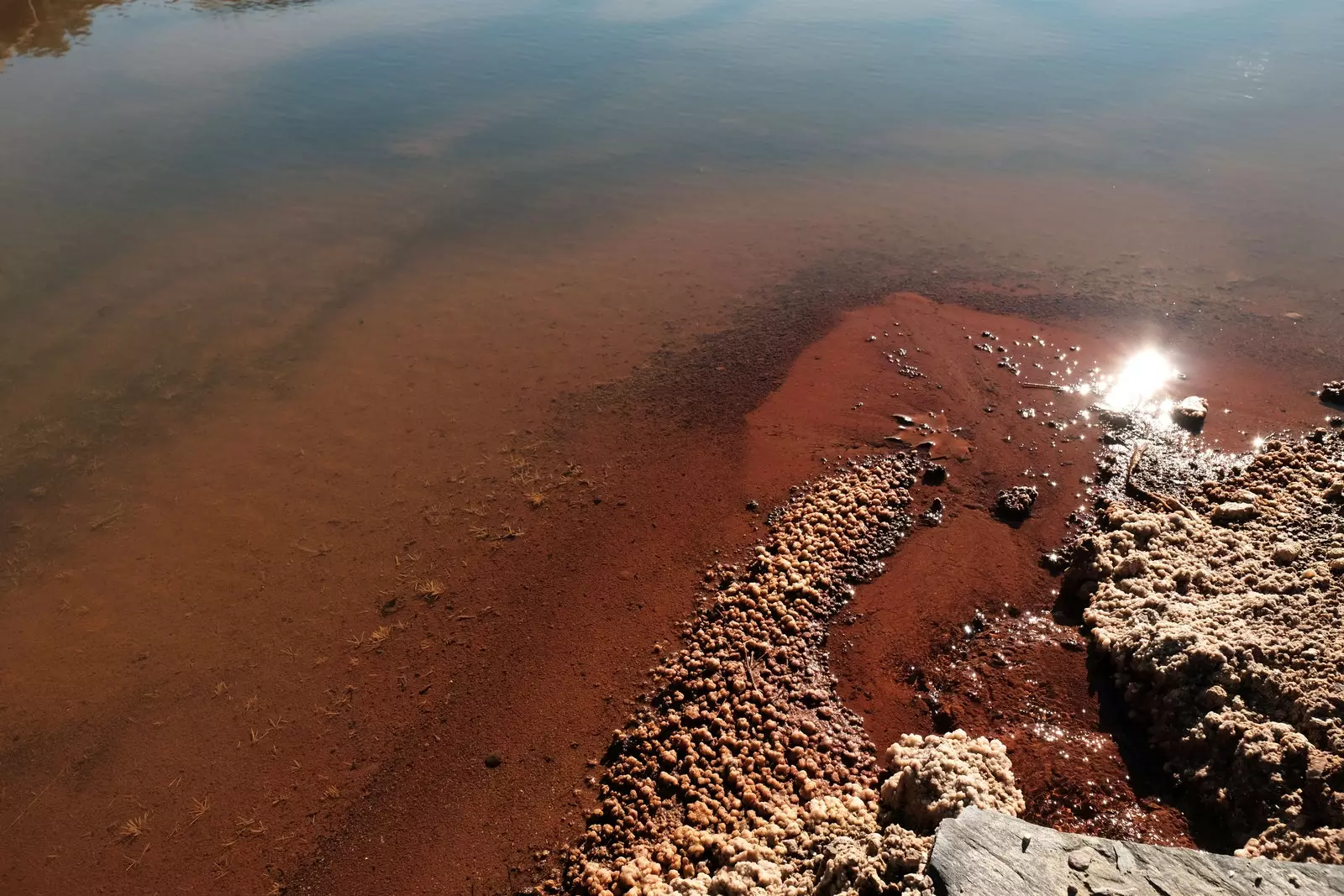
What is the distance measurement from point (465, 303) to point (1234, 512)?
8.43 m

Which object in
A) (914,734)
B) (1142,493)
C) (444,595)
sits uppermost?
(444,595)

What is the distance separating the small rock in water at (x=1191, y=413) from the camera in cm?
780

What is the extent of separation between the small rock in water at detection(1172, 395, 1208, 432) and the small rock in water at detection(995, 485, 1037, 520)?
2105 mm

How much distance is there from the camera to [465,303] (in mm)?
9789

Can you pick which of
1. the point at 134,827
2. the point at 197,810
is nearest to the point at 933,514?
the point at 197,810

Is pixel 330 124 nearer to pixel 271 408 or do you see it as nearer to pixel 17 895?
pixel 271 408

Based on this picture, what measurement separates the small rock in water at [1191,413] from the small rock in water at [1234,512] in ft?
5.46

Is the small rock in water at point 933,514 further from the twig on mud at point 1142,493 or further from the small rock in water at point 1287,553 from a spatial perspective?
the small rock in water at point 1287,553

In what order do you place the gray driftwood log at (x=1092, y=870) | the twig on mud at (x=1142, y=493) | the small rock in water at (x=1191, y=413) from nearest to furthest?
the gray driftwood log at (x=1092, y=870) < the twig on mud at (x=1142, y=493) < the small rock in water at (x=1191, y=413)

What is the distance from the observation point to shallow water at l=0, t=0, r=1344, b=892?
5711 mm

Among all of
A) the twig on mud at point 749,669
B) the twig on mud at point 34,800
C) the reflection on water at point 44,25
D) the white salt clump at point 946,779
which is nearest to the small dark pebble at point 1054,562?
the white salt clump at point 946,779

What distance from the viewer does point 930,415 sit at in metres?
8.02

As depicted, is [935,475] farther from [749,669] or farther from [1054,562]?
[749,669]

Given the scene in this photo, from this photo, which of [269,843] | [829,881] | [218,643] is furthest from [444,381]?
[829,881]
